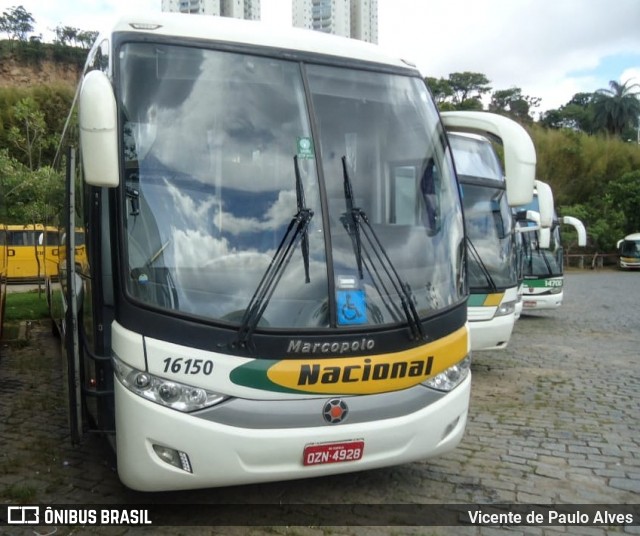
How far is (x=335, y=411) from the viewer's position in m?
3.98

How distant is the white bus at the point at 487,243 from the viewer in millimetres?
8539

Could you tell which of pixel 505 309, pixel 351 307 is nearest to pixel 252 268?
pixel 351 307

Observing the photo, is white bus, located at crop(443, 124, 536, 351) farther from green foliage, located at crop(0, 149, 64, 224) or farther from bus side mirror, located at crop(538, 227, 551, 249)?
green foliage, located at crop(0, 149, 64, 224)

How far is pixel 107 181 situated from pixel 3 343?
337 inches

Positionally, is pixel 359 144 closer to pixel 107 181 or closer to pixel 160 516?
pixel 107 181

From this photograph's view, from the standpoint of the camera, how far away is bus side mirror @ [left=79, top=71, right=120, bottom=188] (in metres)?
3.70

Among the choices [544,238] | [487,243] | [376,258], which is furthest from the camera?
[544,238]

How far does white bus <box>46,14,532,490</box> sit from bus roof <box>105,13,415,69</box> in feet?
0.05

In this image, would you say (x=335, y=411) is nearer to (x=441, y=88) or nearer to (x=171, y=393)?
(x=171, y=393)

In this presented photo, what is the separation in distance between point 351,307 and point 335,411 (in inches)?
24.5

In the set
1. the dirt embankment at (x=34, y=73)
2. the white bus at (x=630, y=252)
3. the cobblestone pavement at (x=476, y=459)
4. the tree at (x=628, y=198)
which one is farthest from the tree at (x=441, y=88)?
the cobblestone pavement at (x=476, y=459)

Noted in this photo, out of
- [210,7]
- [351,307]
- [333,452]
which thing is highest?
[210,7]

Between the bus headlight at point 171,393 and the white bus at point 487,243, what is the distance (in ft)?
17.2

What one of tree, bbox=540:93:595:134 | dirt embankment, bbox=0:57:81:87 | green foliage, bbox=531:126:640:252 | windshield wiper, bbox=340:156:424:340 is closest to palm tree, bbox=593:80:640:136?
tree, bbox=540:93:595:134
